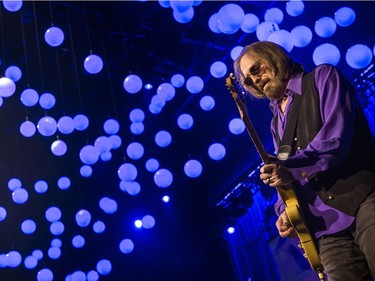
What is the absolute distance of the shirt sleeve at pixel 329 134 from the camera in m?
1.66

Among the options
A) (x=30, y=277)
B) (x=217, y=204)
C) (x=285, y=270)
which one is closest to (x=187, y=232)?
(x=217, y=204)

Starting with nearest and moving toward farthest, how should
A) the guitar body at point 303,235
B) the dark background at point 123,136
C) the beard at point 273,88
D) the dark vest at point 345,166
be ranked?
the dark vest at point 345,166
the guitar body at point 303,235
the beard at point 273,88
the dark background at point 123,136

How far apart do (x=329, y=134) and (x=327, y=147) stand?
7 cm

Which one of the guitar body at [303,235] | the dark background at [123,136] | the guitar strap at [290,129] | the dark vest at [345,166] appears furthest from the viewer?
the dark background at [123,136]

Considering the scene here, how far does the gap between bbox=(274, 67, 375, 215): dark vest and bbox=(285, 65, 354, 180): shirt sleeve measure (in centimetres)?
2

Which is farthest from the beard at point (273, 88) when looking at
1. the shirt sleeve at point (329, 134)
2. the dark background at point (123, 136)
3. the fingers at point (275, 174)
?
the dark background at point (123, 136)

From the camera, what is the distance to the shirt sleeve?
1657 millimetres

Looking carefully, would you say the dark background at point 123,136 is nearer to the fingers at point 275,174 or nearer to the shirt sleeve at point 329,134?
the shirt sleeve at point 329,134

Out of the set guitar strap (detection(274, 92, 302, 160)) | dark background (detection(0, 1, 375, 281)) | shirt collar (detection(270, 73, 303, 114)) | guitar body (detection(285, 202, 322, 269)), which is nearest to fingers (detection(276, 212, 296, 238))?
guitar body (detection(285, 202, 322, 269))

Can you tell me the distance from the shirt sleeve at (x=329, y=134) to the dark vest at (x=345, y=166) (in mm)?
24

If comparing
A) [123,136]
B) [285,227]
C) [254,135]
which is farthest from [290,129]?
[123,136]

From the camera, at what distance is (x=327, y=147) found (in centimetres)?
165

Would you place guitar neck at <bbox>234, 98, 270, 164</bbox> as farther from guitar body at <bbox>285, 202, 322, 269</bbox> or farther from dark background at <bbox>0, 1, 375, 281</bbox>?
dark background at <bbox>0, 1, 375, 281</bbox>

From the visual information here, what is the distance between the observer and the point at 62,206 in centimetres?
690
